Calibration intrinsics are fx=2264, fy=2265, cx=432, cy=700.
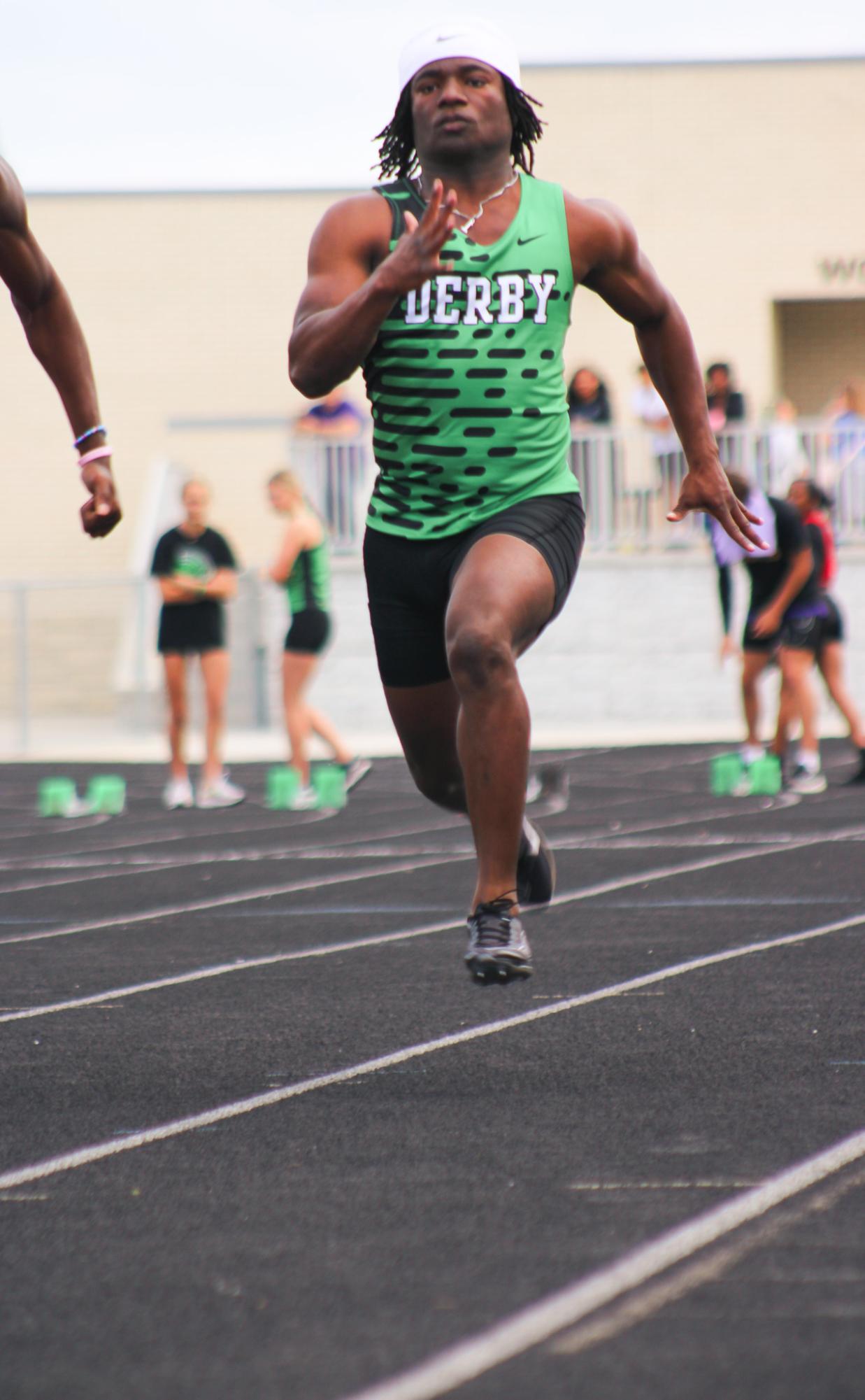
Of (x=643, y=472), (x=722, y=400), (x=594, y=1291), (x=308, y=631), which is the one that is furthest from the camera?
(x=643, y=472)

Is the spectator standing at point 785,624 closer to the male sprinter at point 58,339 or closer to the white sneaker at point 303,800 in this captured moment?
the white sneaker at point 303,800

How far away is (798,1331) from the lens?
299 centimetres

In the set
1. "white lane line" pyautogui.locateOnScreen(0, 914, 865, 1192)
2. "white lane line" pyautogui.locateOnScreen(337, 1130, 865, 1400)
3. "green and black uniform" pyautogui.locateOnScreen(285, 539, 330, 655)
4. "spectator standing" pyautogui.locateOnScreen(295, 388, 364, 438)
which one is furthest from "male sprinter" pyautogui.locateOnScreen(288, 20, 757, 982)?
"spectator standing" pyautogui.locateOnScreen(295, 388, 364, 438)

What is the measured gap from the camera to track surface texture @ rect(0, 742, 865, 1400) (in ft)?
9.68

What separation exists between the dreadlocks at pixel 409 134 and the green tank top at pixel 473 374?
0.86 ft

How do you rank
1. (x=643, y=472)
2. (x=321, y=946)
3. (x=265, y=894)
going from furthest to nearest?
(x=643, y=472) → (x=265, y=894) → (x=321, y=946)

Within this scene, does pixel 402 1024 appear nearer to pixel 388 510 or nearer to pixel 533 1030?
pixel 533 1030

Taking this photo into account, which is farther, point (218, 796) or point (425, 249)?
point (218, 796)

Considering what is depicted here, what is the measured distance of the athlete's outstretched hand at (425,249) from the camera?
466cm

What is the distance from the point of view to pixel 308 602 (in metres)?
13.9

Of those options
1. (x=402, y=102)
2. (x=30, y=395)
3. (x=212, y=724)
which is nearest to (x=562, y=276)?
(x=402, y=102)

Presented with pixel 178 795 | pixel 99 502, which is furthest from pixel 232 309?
pixel 99 502

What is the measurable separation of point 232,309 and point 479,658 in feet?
89.1

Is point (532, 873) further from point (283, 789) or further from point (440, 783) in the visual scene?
point (283, 789)
